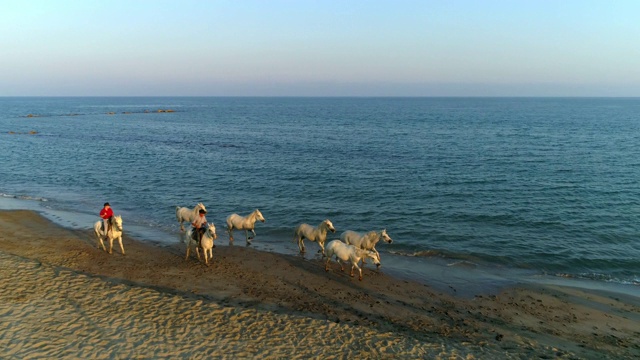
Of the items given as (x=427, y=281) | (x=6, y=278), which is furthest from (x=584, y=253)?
(x=6, y=278)

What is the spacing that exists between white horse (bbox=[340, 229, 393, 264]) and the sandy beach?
1013 mm

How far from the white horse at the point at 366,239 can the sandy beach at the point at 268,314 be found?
1.01 m

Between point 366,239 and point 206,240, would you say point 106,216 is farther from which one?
point 366,239

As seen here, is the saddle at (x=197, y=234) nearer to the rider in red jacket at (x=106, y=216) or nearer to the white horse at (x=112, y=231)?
the white horse at (x=112, y=231)

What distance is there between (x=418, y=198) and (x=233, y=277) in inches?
692

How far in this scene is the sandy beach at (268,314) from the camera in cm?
1097

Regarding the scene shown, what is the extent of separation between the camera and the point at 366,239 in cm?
1766

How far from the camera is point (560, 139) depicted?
6334 centimetres

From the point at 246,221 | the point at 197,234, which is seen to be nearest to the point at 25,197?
the point at 246,221

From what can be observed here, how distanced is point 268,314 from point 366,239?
19.7 ft

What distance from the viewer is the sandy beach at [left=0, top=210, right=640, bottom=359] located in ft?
36.0

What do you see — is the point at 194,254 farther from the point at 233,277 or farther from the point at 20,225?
the point at 20,225

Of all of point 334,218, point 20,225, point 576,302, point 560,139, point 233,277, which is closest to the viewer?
point 576,302

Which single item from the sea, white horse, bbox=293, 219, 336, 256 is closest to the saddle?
the sea
